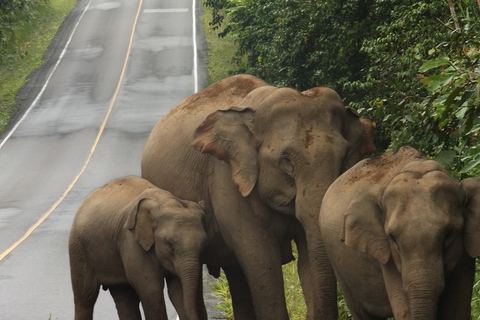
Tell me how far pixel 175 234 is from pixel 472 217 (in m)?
3.40

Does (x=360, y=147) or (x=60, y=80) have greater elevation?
(x=360, y=147)

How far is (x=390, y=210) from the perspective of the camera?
7566 millimetres

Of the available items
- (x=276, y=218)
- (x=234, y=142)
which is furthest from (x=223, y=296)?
(x=234, y=142)

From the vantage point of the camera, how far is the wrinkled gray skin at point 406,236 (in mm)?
7156

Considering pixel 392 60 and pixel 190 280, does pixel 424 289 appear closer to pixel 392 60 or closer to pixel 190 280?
pixel 190 280

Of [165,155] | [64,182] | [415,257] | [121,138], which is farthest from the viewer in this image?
[121,138]

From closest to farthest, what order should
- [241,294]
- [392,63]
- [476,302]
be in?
[476,302] → [241,294] → [392,63]

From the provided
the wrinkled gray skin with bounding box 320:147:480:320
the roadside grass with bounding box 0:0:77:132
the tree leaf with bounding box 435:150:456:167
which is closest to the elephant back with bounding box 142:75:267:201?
the tree leaf with bounding box 435:150:456:167

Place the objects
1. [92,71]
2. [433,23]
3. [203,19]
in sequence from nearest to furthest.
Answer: [433,23] → [92,71] → [203,19]

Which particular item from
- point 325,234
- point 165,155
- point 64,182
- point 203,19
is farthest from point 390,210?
point 203,19

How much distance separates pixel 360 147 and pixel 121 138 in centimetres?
2614

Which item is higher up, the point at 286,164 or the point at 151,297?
the point at 286,164

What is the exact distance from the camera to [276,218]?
9914 mm

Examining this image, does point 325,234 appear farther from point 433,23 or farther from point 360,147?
point 433,23
